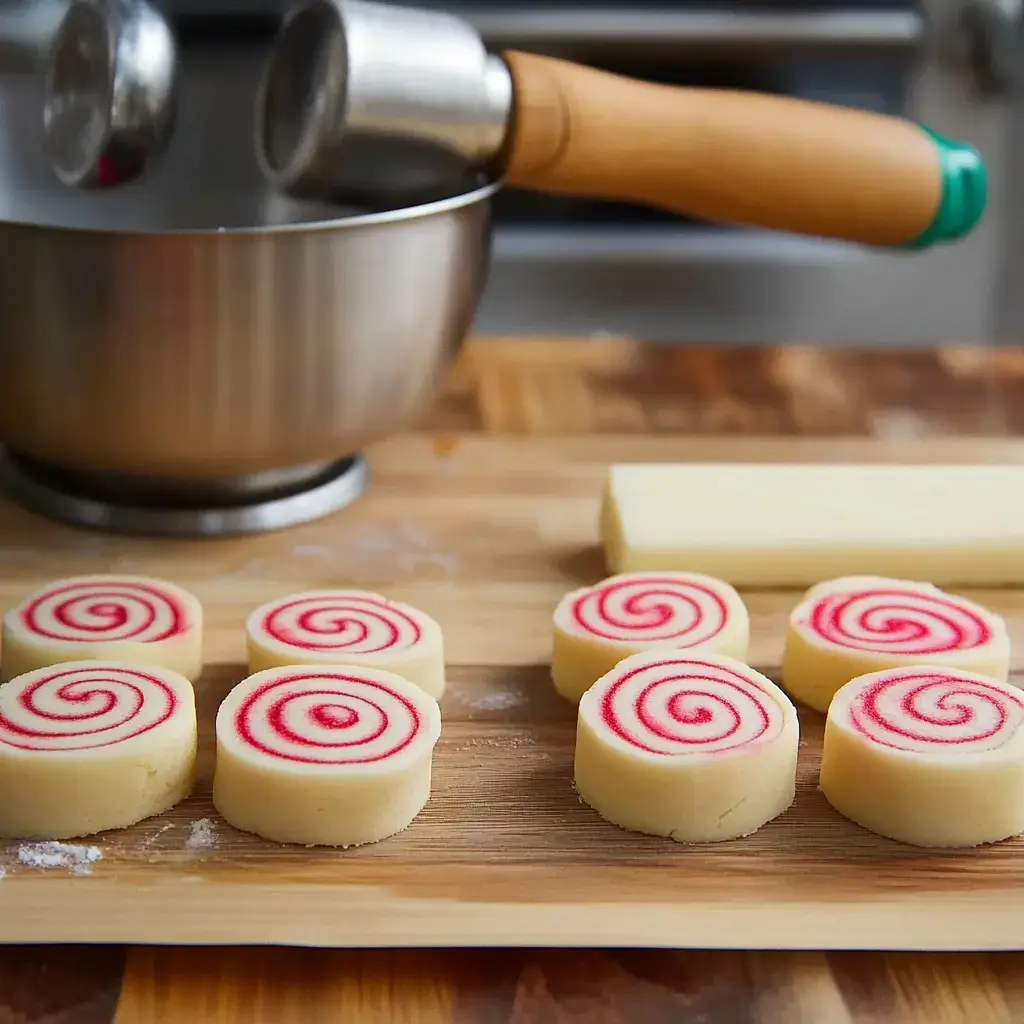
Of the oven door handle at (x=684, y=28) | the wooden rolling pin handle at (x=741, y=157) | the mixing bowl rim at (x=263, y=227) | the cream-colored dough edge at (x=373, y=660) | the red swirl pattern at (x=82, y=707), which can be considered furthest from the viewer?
the oven door handle at (x=684, y=28)

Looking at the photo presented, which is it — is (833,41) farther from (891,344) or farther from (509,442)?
(509,442)

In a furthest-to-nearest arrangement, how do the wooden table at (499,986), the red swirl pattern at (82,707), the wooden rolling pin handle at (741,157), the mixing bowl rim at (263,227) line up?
the wooden rolling pin handle at (741,157), the mixing bowl rim at (263,227), the red swirl pattern at (82,707), the wooden table at (499,986)

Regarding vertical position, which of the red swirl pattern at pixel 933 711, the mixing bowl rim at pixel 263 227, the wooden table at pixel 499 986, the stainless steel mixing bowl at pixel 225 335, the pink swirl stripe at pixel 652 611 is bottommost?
the wooden table at pixel 499 986

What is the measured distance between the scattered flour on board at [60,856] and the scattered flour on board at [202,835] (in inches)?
1.8

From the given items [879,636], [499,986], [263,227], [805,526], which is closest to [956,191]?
[805,526]

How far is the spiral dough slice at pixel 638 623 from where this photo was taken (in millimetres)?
932

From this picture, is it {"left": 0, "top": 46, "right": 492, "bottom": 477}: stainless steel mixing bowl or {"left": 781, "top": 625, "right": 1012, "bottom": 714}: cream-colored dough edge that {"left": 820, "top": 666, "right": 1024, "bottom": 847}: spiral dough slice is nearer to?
{"left": 781, "top": 625, "right": 1012, "bottom": 714}: cream-colored dough edge

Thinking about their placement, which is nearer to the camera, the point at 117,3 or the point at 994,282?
the point at 117,3

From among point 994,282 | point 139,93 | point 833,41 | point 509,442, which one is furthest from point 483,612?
point 994,282

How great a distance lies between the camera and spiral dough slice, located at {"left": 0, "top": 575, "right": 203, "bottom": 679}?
91 cm

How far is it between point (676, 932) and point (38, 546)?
60 centimetres

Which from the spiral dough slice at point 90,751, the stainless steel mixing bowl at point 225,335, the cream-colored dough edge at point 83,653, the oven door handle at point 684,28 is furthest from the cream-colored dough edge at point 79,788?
the oven door handle at point 684,28

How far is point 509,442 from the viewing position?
135 cm

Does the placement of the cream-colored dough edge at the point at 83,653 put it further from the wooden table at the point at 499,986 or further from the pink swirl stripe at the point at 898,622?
the pink swirl stripe at the point at 898,622
